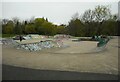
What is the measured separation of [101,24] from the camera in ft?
204

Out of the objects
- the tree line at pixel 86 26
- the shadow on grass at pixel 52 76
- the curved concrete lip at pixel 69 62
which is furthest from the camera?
the tree line at pixel 86 26

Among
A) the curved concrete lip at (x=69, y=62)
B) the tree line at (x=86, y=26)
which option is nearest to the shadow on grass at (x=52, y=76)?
the curved concrete lip at (x=69, y=62)

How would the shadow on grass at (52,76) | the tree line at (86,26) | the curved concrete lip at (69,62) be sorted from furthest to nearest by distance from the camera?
the tree line at (86,26) < the curved concrete lip at (69,62) < the shadow on grass at (52,76)

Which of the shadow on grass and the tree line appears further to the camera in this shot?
the tree line

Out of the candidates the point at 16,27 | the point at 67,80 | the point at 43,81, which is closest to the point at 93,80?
the point at 67,80

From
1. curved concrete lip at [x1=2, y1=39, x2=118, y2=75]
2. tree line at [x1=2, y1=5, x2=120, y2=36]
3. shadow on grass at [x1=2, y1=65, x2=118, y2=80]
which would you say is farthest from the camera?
tree line at [x1=2, y1=5, x2=120, y2=36]

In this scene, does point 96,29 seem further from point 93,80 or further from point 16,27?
point 93,80

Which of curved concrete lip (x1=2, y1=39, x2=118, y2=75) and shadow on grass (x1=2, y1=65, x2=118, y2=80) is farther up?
shadow on grass (x1=2, y1=65, x2=118, y2=80)

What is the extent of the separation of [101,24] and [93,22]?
3.03 metres

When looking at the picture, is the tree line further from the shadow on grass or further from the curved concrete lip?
the shadow on grass

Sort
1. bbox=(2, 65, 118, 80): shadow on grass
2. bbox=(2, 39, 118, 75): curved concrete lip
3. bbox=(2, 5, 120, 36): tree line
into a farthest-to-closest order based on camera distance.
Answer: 1. bbox=(2, 5, 120, 36): tree line
2. bbox=(2, 39, 118, 75): curved concrete lip
3. bbox=(2, 65, 118, 80): shadow on grass

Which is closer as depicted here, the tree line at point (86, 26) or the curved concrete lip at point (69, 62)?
the curved concrete lip at point (69, 62)

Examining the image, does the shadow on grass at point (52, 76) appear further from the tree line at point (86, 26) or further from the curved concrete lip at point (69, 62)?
the tree line at point (86, 26)

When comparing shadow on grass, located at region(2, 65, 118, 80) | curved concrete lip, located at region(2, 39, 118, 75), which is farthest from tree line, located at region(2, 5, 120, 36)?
shadow on grass, located at region(2, 65, 118, 80)
